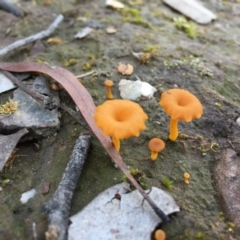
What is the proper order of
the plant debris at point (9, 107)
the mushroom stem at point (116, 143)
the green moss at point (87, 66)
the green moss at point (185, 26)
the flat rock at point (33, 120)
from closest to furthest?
1. the mushroom stem at point (116, 143)
2. the flat rock at point (33, 120)
3. the plant debris at point (9, 107)
4. the green moss at point (87, 66)
5. the green moss at point (185, 26)

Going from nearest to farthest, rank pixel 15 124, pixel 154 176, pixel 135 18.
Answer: pixel 154 176
pixel 15 124
pixel 135 18

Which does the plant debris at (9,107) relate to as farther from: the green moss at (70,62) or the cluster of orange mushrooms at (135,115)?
the cluster of orange mushrooms at (135,115)

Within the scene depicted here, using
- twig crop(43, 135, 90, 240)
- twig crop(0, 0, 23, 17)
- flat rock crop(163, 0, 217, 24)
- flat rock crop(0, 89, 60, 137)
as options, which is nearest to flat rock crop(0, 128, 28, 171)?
flat rock crop(0, 89, 60, 137)

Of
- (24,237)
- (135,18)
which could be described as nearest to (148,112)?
(24,237)

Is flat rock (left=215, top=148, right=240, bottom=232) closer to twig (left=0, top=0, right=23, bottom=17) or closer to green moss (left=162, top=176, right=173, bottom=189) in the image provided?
green moss (left=162, top=176, right=173, bottom=189)

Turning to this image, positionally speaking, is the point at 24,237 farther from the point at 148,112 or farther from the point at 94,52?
the point at 94,52

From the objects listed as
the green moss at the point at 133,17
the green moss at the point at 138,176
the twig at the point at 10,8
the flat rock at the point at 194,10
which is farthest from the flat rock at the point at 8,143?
the flat rock at the point at 194,10

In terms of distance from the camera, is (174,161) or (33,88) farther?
(33,88)

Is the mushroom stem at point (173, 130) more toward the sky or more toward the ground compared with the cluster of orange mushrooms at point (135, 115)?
more toward the ground

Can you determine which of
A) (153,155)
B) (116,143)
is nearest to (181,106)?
(153,155)
